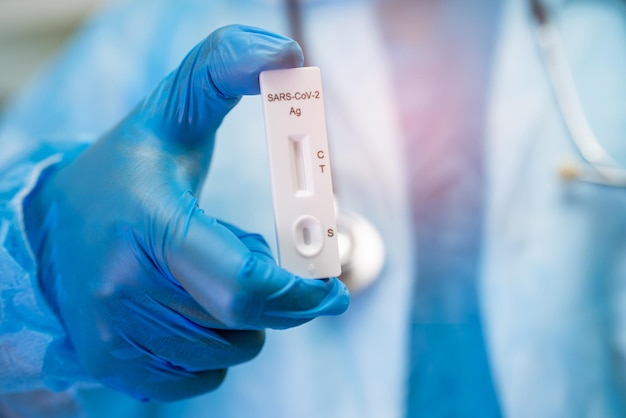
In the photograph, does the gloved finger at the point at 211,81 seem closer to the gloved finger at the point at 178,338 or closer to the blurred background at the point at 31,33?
the gloved finger at the point at 178,338

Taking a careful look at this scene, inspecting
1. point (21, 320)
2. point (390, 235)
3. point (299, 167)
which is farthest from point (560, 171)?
point (21, 320)

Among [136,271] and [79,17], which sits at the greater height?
[79,17]

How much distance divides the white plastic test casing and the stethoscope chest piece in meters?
0.18

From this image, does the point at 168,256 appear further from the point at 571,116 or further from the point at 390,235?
the point at 571,116

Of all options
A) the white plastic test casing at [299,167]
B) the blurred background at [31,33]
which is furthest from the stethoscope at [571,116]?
the blurred background at [31,33]

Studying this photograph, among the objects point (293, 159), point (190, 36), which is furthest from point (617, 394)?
point (190, 36)

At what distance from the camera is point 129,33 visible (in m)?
0.88

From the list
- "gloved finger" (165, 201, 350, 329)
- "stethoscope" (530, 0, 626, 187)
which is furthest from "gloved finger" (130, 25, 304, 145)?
"stethoscope" (530, 0, 626, 187)

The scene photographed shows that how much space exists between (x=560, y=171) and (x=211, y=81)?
0.42 meters

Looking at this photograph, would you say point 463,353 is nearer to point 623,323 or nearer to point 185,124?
point 623,323

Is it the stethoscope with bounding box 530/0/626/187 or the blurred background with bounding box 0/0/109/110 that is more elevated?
the blurred background with bounding box 0/0/109/110

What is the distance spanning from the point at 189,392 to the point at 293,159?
0.26 m

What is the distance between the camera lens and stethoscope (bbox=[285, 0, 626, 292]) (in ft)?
2.15

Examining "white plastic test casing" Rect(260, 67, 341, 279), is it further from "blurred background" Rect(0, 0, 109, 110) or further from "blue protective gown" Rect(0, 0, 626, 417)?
"blurred background" Rect(0, 0, 109, 110)
